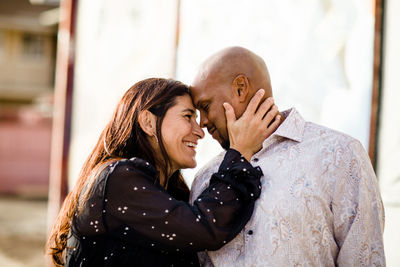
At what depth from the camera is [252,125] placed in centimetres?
207

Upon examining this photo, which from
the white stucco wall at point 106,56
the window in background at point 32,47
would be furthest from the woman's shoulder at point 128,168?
the window in background at point 32,47

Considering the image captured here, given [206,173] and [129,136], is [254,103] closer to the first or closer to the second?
[206,173]

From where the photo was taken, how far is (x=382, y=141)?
303cm

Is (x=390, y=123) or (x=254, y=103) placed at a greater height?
(x=254, y=103)

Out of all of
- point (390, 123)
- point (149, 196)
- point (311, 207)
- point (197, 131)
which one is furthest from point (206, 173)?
point (390, 123)

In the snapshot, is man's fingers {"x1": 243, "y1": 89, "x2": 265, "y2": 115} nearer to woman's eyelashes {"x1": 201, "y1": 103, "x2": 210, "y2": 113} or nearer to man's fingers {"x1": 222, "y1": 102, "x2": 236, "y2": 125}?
man's fingers {"x1": 222, "y1": 102, "x2": 236, "y2": 125}

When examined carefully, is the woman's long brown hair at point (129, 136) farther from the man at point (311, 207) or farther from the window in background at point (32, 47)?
the window in background at point (32, 47)

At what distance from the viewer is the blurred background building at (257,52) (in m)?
3.03

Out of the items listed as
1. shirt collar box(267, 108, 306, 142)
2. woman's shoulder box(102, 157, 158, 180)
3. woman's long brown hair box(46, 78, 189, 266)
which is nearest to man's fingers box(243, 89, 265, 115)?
shirt collar box(267, 108, 306, 142)

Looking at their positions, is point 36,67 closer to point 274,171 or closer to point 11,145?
point 11,145

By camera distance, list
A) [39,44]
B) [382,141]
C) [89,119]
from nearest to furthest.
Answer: [382,141]
[89,119]
[39,44]

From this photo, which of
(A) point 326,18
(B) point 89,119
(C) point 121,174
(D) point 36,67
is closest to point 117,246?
(C) point 121,174

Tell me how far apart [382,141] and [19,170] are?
15044 mm

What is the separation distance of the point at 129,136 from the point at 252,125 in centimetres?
59
